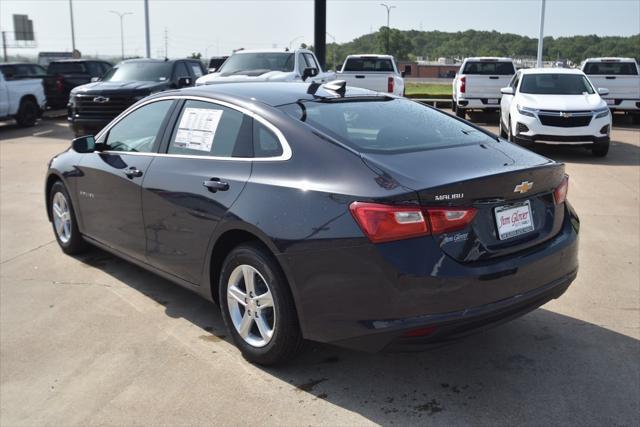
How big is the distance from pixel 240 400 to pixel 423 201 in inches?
57.0

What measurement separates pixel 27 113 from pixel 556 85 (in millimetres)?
13776

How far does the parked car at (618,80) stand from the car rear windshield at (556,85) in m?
4.53

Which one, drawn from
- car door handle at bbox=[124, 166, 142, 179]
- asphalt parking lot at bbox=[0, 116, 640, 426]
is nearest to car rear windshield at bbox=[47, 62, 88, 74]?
asphalt parking lot at bbox=[0, 116, 640, 426]

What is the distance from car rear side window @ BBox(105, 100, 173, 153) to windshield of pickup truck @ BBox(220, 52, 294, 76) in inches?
374

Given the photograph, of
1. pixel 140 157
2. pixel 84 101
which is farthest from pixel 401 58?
pixel 140 157

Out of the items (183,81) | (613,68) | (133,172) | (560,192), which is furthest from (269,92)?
(613,68)

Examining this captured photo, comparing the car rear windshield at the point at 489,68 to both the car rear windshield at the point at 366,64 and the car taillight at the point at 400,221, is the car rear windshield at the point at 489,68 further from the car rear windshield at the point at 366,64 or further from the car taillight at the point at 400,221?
the car taillight at the point at 400,221

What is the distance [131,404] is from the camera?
346cm

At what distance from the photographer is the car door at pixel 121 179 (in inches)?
186

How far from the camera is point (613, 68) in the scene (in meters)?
18.0

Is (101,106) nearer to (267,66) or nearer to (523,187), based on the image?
(267,66)

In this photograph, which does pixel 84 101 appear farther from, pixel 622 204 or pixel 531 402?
pixel 531 402

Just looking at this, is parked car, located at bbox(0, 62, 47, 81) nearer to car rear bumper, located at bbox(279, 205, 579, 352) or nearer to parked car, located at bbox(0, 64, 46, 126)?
parked car, located at bbox(0, 64, 46, 126)

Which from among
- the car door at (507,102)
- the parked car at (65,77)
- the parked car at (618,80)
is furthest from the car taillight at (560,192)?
the parked car at (65,77)
